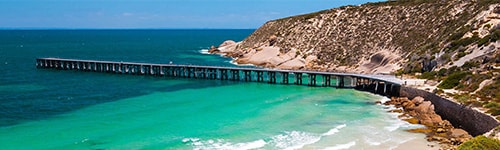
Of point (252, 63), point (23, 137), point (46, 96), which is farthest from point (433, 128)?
point (252, 63)

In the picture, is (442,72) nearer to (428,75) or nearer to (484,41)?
(428,75)

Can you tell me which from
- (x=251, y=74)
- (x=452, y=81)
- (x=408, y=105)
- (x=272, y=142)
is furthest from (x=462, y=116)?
(x=251, y=74)

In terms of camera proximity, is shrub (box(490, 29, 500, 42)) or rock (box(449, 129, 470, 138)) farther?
shrub (box(490, 29, 500, 42))

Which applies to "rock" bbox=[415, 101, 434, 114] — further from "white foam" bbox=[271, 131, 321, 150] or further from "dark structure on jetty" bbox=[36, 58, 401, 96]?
"white foam" bbox=[271, 131, 321, 150]

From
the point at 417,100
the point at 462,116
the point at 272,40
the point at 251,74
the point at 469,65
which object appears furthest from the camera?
the point at 272,40

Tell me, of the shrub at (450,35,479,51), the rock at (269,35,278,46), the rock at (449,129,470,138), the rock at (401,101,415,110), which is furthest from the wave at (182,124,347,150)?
the rock at (269,35,278,46)

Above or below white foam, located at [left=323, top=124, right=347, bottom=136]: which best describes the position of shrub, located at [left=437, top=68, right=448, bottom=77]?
above

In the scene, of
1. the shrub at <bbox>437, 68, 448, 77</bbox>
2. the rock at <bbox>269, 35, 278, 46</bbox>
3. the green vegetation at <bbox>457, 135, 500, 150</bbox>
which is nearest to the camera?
the green vegetation at <bbox>457, 135, 500, 150</bbox>
